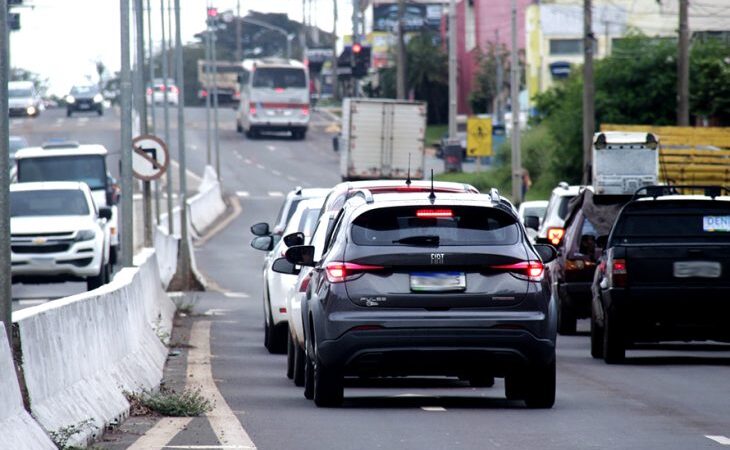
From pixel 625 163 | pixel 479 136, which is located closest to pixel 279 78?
pixel 479 136

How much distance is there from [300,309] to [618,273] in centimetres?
415

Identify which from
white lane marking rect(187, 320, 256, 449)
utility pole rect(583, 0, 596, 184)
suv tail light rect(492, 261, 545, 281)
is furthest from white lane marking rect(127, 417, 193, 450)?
utility pole rect(583, 0, 596, 184)

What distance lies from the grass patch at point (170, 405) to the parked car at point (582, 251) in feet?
32.6

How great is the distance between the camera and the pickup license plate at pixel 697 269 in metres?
18.0

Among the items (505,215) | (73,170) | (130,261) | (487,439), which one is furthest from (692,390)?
(73,170)

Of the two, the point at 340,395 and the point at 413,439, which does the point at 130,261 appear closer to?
the point at 340,395

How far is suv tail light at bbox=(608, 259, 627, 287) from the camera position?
1803cm

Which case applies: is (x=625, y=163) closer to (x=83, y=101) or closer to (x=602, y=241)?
(x=602, y=241)

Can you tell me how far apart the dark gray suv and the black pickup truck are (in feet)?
16.8

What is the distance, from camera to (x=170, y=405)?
13.0 metres

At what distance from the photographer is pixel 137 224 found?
55500mm

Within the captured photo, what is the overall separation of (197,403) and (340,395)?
113 centimetres

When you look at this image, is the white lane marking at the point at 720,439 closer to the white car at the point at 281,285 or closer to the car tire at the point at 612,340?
the car tire at the point at 612,340

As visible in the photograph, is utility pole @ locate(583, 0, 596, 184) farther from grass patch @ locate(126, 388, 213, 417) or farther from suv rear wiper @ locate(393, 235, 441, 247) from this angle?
suv rear wiper @ locate(393, 235, 441, 247)
